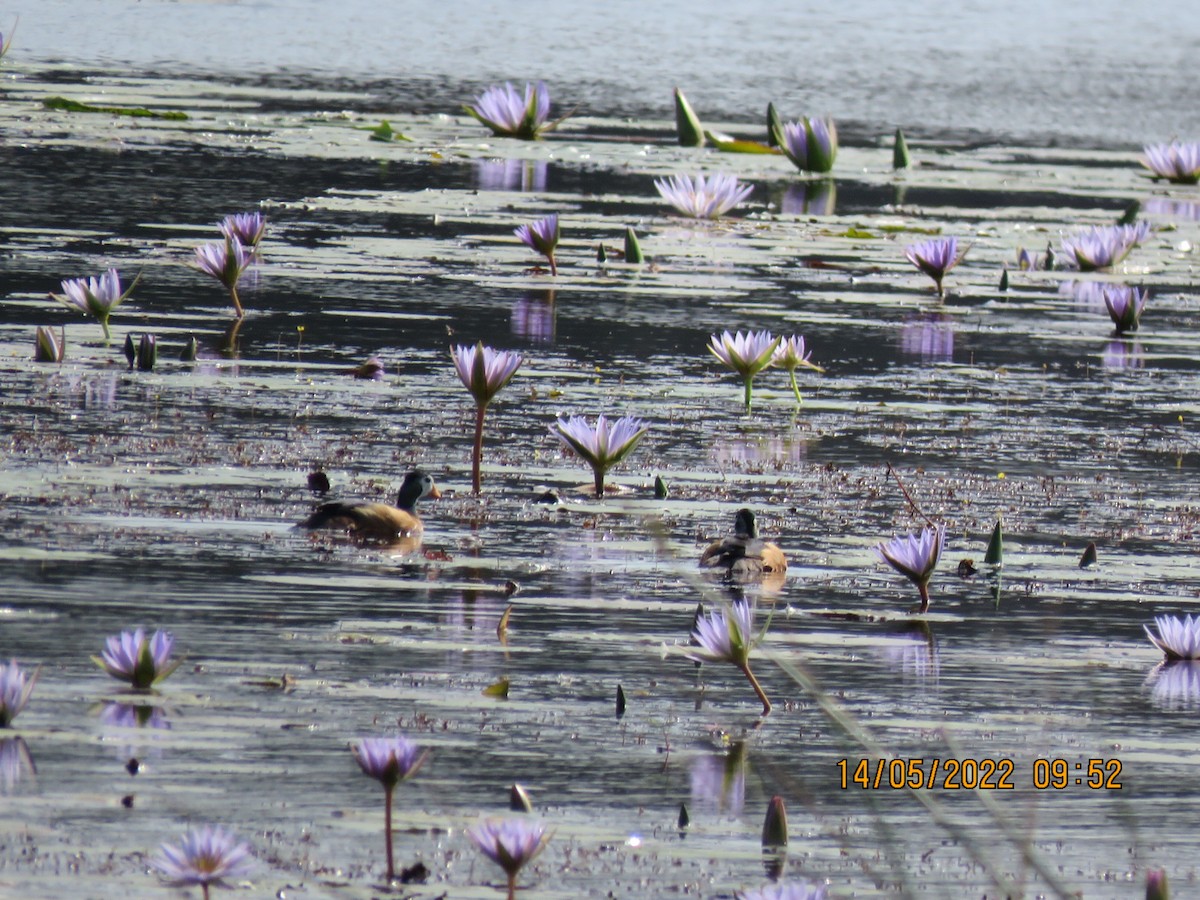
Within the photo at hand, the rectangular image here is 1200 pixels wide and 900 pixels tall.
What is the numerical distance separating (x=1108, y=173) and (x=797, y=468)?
678 centimetres

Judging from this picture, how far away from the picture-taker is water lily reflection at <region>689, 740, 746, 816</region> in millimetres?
2887

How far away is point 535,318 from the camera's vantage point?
6.68m

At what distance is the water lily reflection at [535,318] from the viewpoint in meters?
6.40

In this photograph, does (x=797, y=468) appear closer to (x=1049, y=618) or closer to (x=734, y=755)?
(x=1049, y=618)

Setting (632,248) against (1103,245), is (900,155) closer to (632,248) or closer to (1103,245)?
(1103,245)

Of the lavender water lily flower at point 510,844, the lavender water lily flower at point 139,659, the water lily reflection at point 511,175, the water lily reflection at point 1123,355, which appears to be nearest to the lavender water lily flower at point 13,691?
the lavender water lily flower at point 139,659

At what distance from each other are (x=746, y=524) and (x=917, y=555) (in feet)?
1.27

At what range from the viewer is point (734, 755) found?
308 cm

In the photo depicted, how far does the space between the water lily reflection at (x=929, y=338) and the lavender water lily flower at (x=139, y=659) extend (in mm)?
3654

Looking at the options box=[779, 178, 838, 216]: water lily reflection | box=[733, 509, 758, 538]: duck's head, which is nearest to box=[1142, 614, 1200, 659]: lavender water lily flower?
box=[733, 509, 758, 538]: duck's head

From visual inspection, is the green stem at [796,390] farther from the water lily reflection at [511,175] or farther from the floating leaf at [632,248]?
the water lily reflection at [511,175]

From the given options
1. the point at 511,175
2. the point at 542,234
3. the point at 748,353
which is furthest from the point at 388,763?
the point at 511,175

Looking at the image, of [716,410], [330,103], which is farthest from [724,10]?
[716,410]

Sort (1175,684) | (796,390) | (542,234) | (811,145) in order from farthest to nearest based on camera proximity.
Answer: (811,145)
(542,234)
(796,390)
(1175,684)
